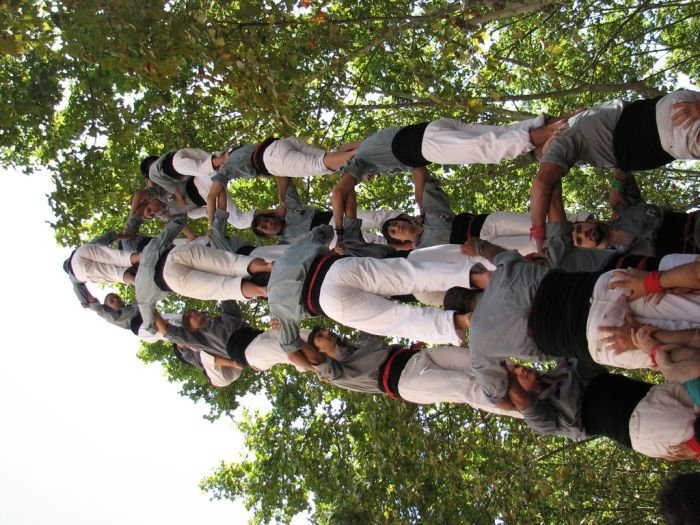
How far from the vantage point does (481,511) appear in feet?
25.8

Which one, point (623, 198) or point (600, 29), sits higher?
point (600, 29)

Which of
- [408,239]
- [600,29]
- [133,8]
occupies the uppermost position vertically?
[600,29]

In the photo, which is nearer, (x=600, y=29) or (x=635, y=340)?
(x=635, y=340)

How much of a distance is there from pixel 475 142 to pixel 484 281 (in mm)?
1213

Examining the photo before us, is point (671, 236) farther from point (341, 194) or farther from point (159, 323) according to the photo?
point (159, 323)

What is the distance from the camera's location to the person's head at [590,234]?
514 centimetres

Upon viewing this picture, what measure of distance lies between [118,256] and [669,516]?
753cm

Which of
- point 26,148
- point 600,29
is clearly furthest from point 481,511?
point 600,29

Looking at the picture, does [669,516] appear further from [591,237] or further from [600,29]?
[600,29]

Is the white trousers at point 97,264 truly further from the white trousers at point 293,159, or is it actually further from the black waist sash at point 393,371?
the black waist sash at point 393,371

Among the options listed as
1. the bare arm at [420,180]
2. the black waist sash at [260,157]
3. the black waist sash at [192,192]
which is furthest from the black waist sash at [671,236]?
the black waist sash at [192,192]

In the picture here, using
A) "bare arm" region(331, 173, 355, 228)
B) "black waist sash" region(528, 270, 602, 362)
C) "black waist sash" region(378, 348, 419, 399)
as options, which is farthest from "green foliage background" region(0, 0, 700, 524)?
"black waist sash" region(528, 270, 602, 362)

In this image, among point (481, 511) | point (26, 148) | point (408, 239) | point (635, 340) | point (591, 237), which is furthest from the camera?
point (26, 148)

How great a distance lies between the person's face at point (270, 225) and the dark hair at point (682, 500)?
5.14 m
